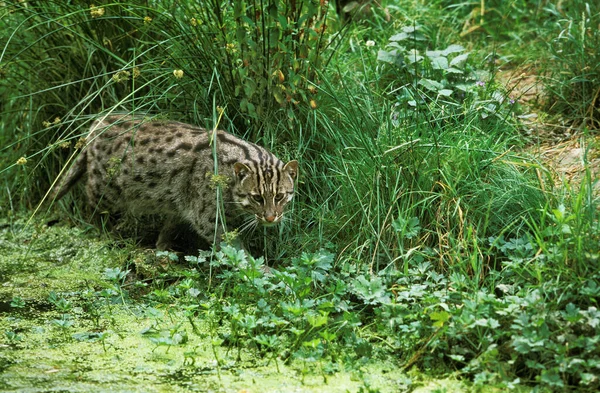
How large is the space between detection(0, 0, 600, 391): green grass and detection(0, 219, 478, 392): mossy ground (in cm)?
3

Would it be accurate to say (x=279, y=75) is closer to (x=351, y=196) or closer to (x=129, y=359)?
(x=351, y=196)

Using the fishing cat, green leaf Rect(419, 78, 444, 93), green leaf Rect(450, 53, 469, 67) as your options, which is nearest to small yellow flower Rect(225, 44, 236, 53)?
the fishing cat

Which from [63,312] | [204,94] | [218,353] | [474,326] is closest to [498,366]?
[474,326]

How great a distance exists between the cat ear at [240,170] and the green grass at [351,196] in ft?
1.46

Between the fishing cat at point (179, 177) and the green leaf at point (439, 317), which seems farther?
the fishing cat at point (179, 177)

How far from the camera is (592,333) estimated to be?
5.01m

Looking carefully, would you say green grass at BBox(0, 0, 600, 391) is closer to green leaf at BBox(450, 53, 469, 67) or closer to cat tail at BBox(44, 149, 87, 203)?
green leaf at BBox(450, 53, 469, 67)

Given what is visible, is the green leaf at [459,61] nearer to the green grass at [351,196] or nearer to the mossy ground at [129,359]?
the green grass at [351,196]

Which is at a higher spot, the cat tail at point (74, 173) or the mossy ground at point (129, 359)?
the cat tail at point (74, 173)

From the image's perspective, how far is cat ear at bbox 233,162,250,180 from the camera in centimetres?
679

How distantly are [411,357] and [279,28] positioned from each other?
9.09 ft

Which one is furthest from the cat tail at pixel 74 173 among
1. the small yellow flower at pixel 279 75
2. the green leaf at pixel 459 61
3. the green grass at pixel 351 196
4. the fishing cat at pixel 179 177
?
the green leaf at pixel 459 61

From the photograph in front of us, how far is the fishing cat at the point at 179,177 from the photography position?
684 centimetres

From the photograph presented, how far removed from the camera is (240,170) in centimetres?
685
